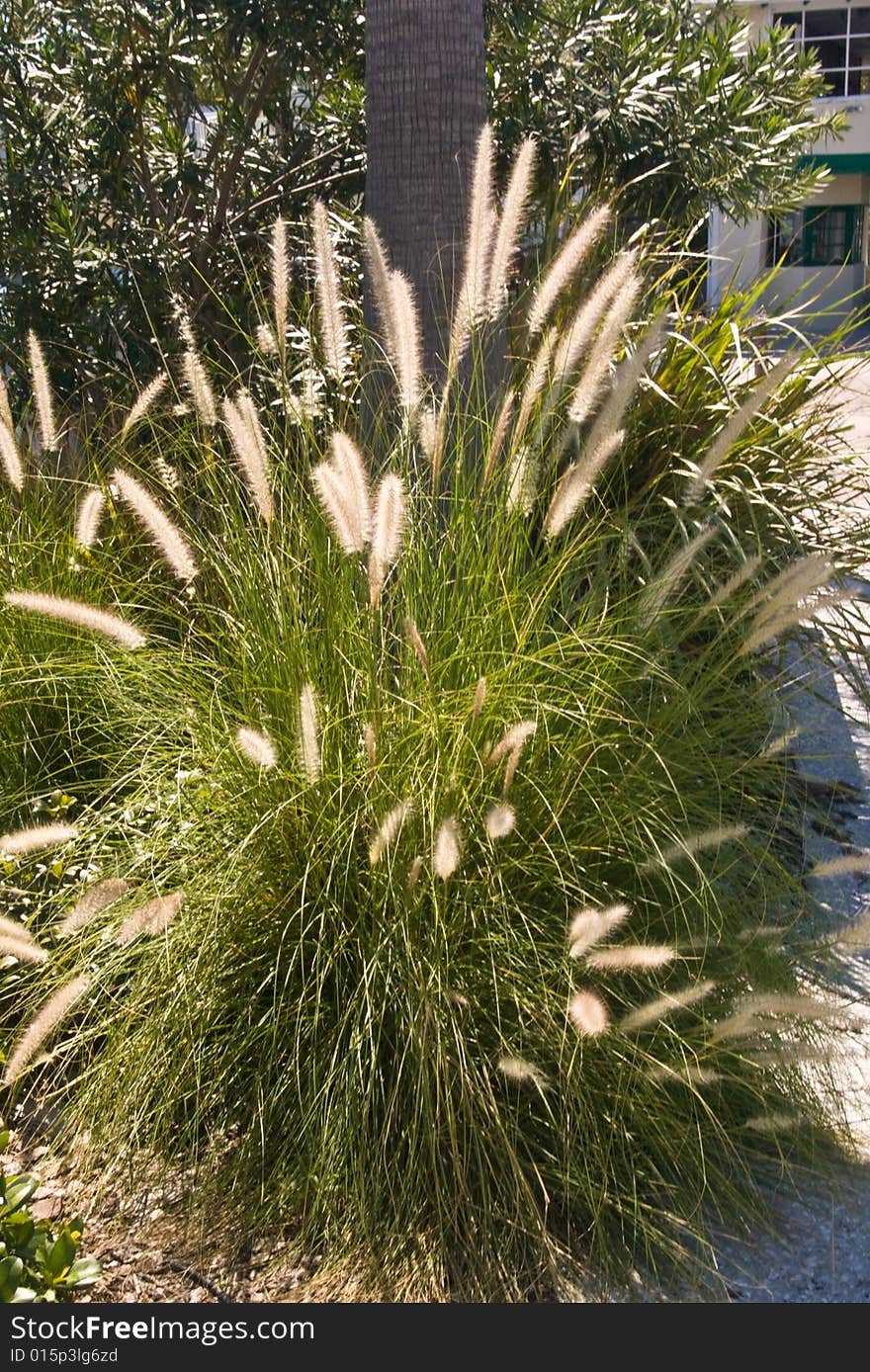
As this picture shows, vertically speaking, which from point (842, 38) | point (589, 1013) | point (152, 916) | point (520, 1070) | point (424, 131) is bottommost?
point (520, 1070)

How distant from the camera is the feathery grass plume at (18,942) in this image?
8.26 ft

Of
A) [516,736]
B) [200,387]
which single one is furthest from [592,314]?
[516,736]

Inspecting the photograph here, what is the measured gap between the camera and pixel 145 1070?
9.09 ft

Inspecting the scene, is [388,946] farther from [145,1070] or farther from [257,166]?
[257,166]

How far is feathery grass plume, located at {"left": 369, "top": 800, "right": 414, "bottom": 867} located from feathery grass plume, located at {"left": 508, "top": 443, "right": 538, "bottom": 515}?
79 centimetres

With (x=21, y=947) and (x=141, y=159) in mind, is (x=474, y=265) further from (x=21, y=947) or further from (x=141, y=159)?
(x=141, y=159)

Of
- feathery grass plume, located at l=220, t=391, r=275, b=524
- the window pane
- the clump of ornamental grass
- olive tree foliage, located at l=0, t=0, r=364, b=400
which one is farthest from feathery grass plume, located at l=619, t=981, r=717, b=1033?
the window pane

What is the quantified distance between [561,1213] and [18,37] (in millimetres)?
5233

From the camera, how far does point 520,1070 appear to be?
254 cm

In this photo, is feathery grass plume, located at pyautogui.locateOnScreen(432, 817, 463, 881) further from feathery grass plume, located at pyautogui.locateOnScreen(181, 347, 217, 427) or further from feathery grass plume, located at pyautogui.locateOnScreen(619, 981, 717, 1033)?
feathery grass plume, located at pyautogui.locateOnScreen(181, 347, 217, 427)

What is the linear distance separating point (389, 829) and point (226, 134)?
431 centimetres

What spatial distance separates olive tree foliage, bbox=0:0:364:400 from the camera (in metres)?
5.51

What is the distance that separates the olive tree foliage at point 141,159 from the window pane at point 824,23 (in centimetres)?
3055

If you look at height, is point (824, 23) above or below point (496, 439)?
above
